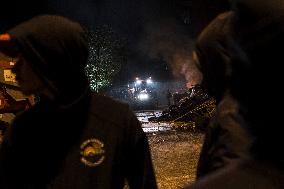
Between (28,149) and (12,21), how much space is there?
32773 millimetres

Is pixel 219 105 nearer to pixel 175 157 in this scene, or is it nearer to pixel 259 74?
pixel 259 74

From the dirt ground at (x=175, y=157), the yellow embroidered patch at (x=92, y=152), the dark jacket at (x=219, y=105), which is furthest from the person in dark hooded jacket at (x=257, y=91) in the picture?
the dirt ground at (x=175, y=157)

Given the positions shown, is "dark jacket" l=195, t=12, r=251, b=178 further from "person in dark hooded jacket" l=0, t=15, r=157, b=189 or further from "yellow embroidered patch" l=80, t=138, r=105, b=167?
"yellow embroidered patch" l=80, t=138, r=105, b=167

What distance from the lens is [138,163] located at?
2291mm

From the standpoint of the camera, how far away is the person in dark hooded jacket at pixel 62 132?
7.09 feet

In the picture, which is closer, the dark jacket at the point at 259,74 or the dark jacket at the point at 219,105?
the dark jacket at the point at 259,74

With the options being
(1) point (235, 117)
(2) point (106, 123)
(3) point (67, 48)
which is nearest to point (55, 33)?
(3) point (67, 48)

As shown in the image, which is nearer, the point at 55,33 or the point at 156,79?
the point at 55,33

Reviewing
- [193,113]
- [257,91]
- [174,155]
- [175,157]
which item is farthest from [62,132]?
[193,113]

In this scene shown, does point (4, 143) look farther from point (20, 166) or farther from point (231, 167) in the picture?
point (231, 167)

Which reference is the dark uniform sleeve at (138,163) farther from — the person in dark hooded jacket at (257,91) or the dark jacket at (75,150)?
the person in dark hooded jacket at (257,91)

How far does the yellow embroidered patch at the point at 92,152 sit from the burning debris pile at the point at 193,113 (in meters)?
11.1

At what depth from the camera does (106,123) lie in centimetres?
226

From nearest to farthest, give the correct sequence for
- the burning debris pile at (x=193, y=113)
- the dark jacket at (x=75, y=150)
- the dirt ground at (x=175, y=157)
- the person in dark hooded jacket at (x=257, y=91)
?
the person in dark hooded jacket at (x=257, y=91) < the dark jacket at (x=75, y=150) < the dirt ground at (x=175, y=157) < the burning debris pile at (x=193, y=113)
